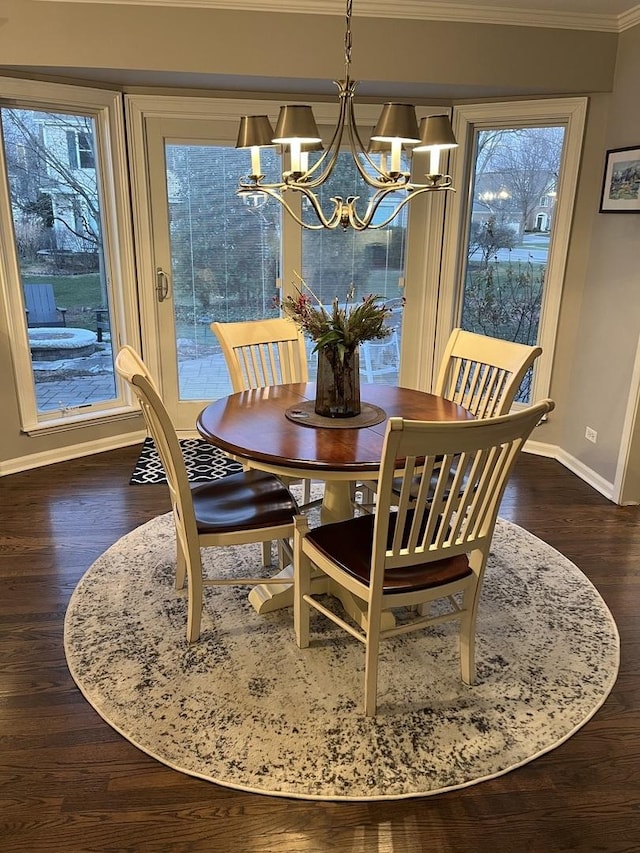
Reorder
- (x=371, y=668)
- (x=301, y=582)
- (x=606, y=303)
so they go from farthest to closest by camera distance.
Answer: (x=606, y=303) → (x=301, y=582) → (x=371, y=668)

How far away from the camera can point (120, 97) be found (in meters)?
3.82

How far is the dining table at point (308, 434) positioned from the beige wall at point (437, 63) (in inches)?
62.8

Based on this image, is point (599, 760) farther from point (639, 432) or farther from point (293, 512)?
point (639, 432)

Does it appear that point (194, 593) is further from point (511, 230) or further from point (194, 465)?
point (511, 230)

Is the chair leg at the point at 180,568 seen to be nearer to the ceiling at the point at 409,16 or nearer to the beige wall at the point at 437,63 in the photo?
the beige wall at the point at 437,63

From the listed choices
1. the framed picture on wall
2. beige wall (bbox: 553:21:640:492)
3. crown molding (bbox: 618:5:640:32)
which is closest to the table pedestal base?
beige wall (bbox: 553:21:640:492)

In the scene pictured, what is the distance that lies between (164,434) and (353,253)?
278 centimetres

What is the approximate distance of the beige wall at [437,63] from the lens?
10.8 feet

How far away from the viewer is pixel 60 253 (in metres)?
3.95

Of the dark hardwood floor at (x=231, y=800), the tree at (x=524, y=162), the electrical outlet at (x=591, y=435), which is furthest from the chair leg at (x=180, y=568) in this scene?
the tree at (x=524, y=162)

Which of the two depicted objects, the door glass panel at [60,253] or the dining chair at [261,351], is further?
the door glass panel at [60,253]

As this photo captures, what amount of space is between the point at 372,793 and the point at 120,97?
390cm

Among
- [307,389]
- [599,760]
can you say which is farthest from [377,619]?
[307,389]

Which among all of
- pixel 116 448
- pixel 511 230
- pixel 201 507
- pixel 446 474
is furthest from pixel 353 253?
pixel 446 474
